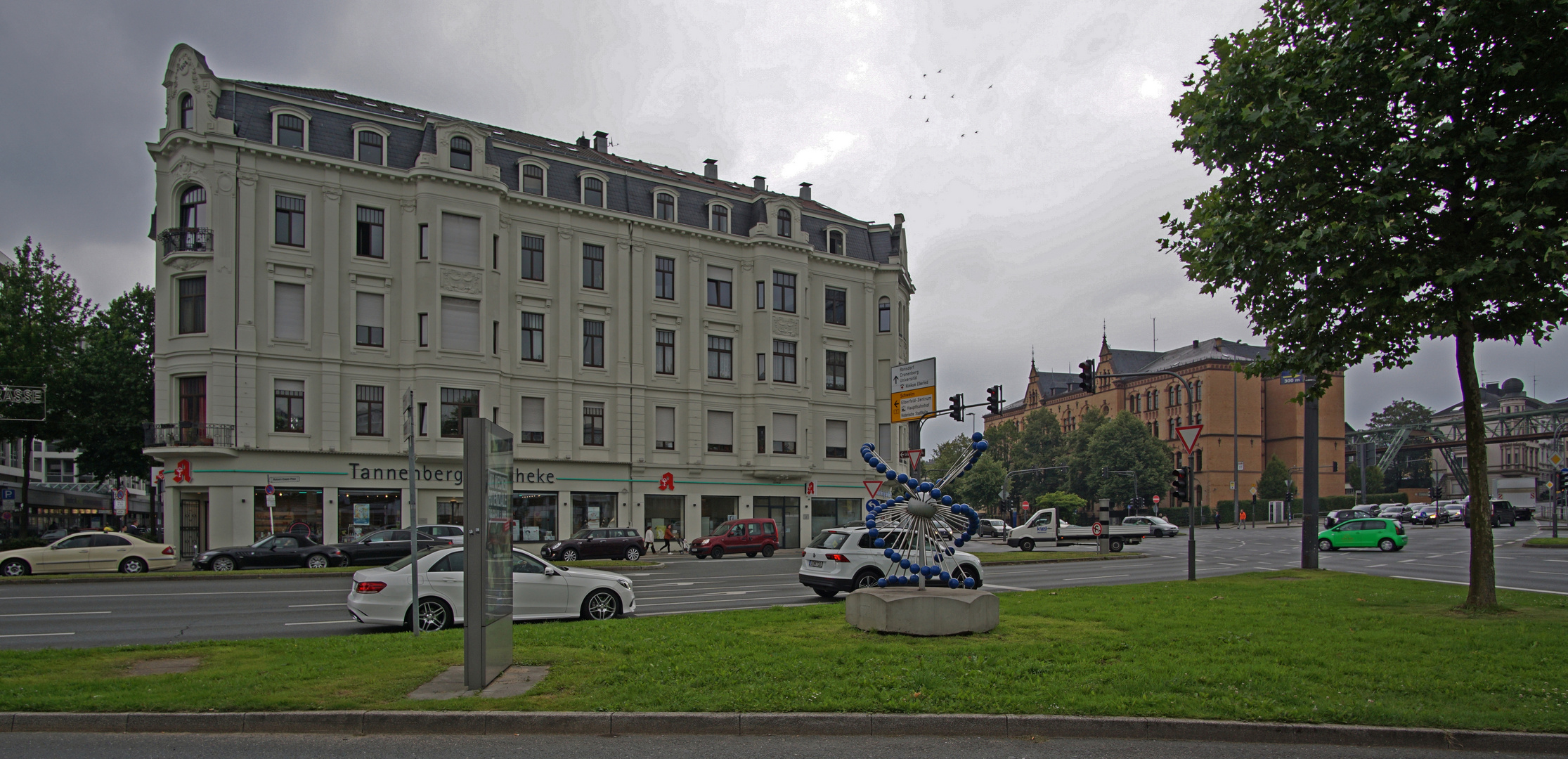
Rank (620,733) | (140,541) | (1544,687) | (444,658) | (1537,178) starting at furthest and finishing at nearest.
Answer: (140,541)
(1537,178)
(444,658)
(1544,687)
(620,733)

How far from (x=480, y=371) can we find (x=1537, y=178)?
33.9m

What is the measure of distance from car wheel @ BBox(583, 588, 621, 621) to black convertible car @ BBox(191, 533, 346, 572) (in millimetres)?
16662

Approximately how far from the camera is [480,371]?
38.0 meters

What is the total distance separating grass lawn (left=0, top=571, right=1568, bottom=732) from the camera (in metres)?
7.89

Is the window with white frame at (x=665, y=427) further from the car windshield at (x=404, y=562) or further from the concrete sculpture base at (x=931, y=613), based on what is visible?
the concrete sculpture base at (x=931, y=613)

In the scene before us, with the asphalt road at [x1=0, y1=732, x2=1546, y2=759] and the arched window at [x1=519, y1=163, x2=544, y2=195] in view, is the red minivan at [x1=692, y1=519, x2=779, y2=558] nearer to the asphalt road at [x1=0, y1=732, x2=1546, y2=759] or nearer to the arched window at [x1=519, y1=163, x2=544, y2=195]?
the arched window at [x1=519, y1=163, x2=544, y2=195]

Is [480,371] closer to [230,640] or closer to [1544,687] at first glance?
[230,640]

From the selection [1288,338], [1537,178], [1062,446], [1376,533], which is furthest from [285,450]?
[1062,446]

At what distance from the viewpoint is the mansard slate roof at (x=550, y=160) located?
35.7 meters

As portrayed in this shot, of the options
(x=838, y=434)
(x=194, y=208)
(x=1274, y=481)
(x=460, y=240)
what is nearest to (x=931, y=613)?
(x=460, y=240)

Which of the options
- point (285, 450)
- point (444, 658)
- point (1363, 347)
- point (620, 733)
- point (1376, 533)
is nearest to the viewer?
point (620, 733)

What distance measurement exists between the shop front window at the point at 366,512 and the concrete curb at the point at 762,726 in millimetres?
28803

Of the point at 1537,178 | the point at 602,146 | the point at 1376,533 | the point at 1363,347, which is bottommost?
the point at 1376,533

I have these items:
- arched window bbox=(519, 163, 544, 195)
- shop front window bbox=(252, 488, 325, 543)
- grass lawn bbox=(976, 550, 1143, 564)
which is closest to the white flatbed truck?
grass lawn bbox=(976, 550, 1143, 564)
